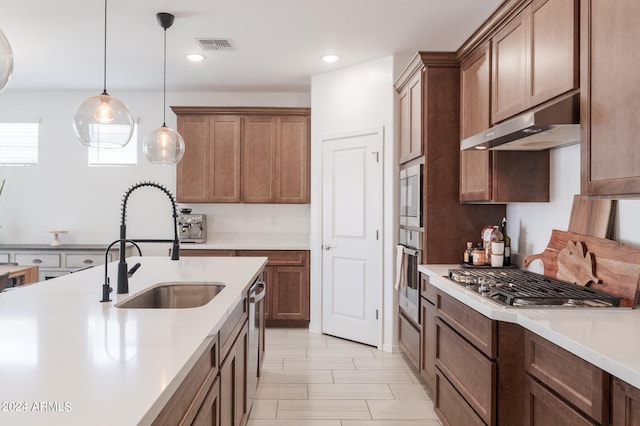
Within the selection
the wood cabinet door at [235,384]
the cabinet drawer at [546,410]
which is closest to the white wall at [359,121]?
the wood cabinet door at [235,384]

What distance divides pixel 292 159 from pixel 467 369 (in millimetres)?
3379

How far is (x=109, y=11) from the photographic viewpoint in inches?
125

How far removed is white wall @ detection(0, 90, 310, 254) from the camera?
536 centimetres

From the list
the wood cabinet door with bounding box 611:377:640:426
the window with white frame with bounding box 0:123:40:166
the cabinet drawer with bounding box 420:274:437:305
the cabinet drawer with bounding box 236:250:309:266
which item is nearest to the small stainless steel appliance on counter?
the cabinet drawer with bounding box 236:250:309:266

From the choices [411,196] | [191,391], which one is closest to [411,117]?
[411,196]

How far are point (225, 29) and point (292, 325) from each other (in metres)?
3.05

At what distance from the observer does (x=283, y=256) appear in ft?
15.5

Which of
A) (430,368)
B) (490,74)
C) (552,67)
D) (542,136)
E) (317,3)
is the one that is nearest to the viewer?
(552,67)

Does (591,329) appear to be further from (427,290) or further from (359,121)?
(359,121)

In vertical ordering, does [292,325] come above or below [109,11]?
below

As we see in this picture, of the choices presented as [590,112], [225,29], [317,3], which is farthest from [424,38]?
[590,112]

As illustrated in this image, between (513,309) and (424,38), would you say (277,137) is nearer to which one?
(424,38)

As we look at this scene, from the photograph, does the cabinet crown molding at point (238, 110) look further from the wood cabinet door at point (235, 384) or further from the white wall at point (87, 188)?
the wood cabinet door at point (235, 384)

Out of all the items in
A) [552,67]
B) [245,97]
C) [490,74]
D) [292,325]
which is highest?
[245,97]
